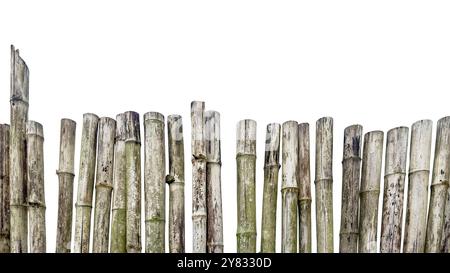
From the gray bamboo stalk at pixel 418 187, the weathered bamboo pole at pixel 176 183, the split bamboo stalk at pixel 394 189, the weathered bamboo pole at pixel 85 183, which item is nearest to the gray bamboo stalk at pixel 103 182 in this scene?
the weathered bamboo pole at pixel 85 183

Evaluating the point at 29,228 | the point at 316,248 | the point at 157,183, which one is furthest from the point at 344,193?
the point at 29,228

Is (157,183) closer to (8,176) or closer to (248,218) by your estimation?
(248,218)

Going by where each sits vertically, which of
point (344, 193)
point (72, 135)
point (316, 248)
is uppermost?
point (72, 135)

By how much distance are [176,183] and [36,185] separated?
68 cm

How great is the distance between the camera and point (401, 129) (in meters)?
3.91

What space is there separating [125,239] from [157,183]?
30 cm

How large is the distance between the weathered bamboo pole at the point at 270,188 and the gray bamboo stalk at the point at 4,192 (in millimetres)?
1242

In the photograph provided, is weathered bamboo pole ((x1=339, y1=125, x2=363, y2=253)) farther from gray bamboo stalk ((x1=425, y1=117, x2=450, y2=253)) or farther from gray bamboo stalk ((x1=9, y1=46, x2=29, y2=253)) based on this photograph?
gray bamboo stalk ((x1=9, y1=46, x2=29, y2=253))

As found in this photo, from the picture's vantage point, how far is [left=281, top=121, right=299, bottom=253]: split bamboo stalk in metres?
3.90

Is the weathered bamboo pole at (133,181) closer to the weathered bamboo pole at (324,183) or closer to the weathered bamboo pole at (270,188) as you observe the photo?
the weathered bamboo pole at (270,188)

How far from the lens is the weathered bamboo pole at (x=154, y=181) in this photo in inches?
154

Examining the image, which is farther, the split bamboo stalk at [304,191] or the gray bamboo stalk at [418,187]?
the split bamboo stalk at [304,191]

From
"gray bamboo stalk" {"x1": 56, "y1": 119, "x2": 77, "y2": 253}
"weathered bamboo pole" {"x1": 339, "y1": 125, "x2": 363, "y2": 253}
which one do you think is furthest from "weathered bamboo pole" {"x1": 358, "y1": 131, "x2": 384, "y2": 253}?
"gray bamboo stalk" {"x1": 56, "y1": 119, "x2": 77, "y2": 253}

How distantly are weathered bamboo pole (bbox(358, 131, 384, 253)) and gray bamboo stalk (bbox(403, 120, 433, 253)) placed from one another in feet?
0.47
